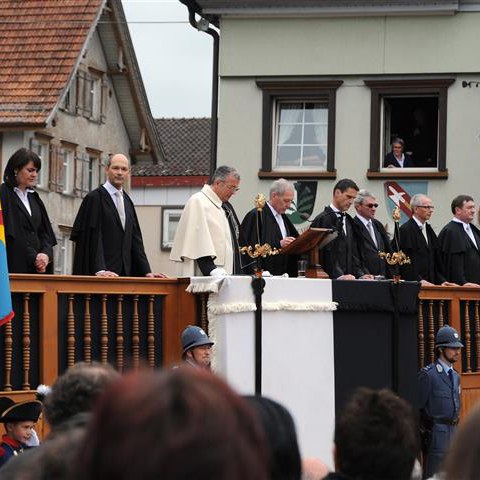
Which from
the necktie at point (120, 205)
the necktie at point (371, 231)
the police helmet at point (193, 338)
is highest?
the necktie at point (120, 205)

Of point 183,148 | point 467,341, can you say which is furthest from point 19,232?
point 183,148

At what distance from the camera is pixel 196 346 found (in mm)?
10164

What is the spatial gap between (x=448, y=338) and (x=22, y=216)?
12.5 feet

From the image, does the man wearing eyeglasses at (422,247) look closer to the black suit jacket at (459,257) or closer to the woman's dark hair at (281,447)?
the black suit jacket at (459,257)

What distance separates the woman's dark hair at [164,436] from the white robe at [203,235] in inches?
356

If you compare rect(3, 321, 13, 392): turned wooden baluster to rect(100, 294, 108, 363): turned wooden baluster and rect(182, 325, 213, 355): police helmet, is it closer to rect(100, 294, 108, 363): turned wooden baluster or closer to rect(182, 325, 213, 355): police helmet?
rect(100, 294, 108, 363): turned wooden baluster

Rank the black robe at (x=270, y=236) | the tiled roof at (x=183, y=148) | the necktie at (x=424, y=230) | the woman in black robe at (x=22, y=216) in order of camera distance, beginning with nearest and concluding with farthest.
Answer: the woman in black robe at (x=22, y=216)
the black robe at (x=270, y=236)
the necktie at (x=424, y=230)
the tiled roof at (x=183, y=148)

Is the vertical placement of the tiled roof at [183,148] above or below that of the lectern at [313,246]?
above

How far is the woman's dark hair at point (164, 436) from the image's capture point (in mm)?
2719

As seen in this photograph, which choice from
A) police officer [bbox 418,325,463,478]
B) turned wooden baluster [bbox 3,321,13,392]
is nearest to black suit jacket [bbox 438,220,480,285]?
police officer [bbox 418,325,463,478]

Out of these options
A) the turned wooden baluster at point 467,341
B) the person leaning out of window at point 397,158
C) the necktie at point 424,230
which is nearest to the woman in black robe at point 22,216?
the turned wooden baluster at point 467,341

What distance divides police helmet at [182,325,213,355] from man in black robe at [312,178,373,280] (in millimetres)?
3110

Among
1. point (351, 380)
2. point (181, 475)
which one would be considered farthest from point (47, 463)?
point (351, 380)

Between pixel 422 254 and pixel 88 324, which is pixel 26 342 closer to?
pixel 88 324
